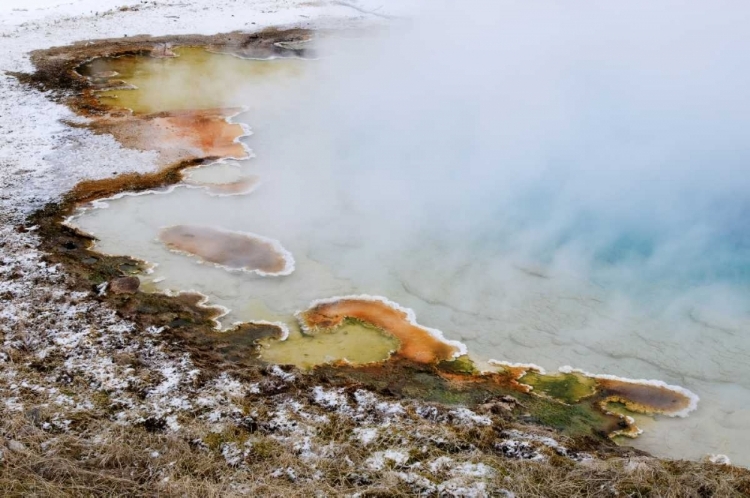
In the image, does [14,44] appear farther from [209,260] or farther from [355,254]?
[355,254]

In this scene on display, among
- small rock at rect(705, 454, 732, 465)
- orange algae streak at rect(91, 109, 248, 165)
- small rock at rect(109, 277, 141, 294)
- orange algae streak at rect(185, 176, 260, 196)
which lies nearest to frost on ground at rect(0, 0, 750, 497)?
small rock at rect(109, 277, 141, 294)

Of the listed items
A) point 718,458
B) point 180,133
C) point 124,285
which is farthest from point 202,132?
point 718,458

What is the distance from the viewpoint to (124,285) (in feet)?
25.4

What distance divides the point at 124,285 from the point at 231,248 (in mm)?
1677

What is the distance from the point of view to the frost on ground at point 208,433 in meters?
4.45

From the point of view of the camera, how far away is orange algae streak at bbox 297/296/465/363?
715 centimetres

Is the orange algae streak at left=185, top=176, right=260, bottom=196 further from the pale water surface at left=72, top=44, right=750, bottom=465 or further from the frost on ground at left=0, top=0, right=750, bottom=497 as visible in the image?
the frost on ground at left=0, top=0, right=750, bottom=497

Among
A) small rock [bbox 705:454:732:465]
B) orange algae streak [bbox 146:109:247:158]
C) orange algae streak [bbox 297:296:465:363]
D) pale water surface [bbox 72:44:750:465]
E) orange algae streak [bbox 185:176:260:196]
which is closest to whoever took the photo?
small rock [bbox 705:454:732:465]

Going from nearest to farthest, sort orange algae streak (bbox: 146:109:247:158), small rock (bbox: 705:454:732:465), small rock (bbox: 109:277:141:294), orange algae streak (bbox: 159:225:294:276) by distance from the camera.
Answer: small rock (bbox: 705:454:732:465) < small rock (bbox: 109:277:141:294) < orange algae streak (bbox: 159:225:294:276) < orange algae streak (bbox: 146:109:247:158)

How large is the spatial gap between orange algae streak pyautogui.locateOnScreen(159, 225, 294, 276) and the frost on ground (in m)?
1.74

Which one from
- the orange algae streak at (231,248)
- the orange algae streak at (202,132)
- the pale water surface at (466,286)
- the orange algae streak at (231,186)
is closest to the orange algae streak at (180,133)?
the orange algae streak at (202,132)

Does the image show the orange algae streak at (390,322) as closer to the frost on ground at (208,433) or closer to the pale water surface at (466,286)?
the pale water surface at (466,286)

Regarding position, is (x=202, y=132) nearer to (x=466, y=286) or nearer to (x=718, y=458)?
(x=466, y=286)

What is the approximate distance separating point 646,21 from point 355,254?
1141cm
